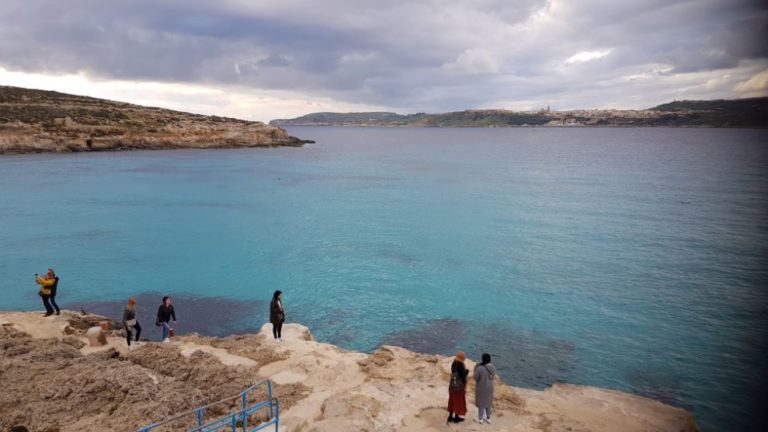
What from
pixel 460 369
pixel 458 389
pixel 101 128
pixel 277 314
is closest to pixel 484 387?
pixel 458 389

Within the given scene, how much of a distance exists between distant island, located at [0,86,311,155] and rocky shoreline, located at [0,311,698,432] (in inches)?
3115

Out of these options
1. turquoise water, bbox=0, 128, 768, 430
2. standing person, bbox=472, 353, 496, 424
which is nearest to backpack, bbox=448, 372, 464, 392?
standing person, bbox=472, 353, 496, 424

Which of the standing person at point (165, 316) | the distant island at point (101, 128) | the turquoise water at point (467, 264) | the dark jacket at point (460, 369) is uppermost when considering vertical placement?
the distant island at point (101, 128)

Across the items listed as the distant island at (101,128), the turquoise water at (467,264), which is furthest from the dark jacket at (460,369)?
the distant island at (101,128)

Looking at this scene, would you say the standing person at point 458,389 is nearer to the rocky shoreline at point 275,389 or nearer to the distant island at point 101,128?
the rocky shoreline at point 275,389

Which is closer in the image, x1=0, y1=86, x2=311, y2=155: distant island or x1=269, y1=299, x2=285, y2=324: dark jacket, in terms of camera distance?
x1=269, y1=299, x2=285, y2=324: dark jacket

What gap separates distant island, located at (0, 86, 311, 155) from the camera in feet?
250

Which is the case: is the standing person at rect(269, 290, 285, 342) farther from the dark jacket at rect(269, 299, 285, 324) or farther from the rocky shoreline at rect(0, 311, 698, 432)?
the rocky shoreline at rect(0, 311, 698, 432)

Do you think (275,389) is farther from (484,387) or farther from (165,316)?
(165,316)

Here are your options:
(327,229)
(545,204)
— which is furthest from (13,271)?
(545,204)

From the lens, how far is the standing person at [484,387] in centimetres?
1004

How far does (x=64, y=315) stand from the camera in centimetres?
1703

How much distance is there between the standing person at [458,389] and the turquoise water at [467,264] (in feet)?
19.0

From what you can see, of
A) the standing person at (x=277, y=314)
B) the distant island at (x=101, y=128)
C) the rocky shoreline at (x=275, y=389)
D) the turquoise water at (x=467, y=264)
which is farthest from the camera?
the distant island at (x=101, y=128)
